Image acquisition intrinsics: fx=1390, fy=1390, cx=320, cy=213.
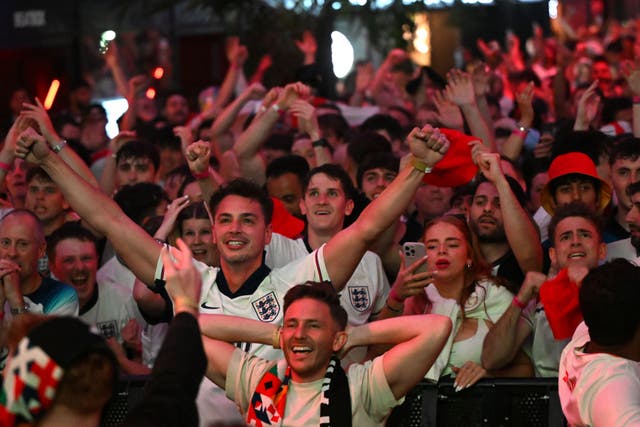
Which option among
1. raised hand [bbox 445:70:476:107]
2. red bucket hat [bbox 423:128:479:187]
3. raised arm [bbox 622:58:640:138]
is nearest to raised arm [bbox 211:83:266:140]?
raised hand [bbox 445:70:476:107]

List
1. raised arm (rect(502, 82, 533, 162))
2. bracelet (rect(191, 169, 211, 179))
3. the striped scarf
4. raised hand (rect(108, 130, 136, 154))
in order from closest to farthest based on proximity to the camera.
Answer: the striped scarf → bracelet (rect(191, 169, 211, 179)) → raised arm (rect(502, 82, 533, 162)) → raised hand (rect(108, 130, 136, 154))

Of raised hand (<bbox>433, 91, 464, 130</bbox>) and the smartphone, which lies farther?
raised hand (<bbox>433, 91, 464, 130</bbox>)

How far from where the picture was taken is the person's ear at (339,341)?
20.7ft

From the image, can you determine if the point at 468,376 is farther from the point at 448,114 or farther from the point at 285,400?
the point at 448,114

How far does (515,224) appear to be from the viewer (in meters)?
7.57

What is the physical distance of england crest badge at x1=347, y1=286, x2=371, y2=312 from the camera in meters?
7.74

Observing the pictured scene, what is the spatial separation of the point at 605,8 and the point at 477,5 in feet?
42.6

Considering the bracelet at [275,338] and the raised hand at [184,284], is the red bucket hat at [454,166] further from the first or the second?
the raised hand at [184,284]

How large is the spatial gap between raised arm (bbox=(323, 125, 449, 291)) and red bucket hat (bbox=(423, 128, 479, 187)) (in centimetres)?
39

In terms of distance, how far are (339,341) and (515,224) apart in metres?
1.68

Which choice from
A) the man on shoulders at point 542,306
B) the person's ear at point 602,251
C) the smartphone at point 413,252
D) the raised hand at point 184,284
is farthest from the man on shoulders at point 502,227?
the raised hand at point 184,284

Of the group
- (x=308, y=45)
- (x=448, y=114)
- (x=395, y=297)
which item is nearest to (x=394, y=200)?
(x=395, y=297)

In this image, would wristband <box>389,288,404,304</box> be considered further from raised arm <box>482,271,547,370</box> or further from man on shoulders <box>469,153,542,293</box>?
man on shoulders <box>469,153,542,293</box>

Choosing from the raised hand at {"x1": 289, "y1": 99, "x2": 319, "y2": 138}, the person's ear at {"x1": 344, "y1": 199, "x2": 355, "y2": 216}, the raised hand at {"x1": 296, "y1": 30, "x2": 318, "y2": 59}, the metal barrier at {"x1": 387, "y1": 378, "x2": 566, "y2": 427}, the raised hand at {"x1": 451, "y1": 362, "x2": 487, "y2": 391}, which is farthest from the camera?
the raised hand at {"x1": 296, "y1": 30, "x2": 318, "y2": 59}
